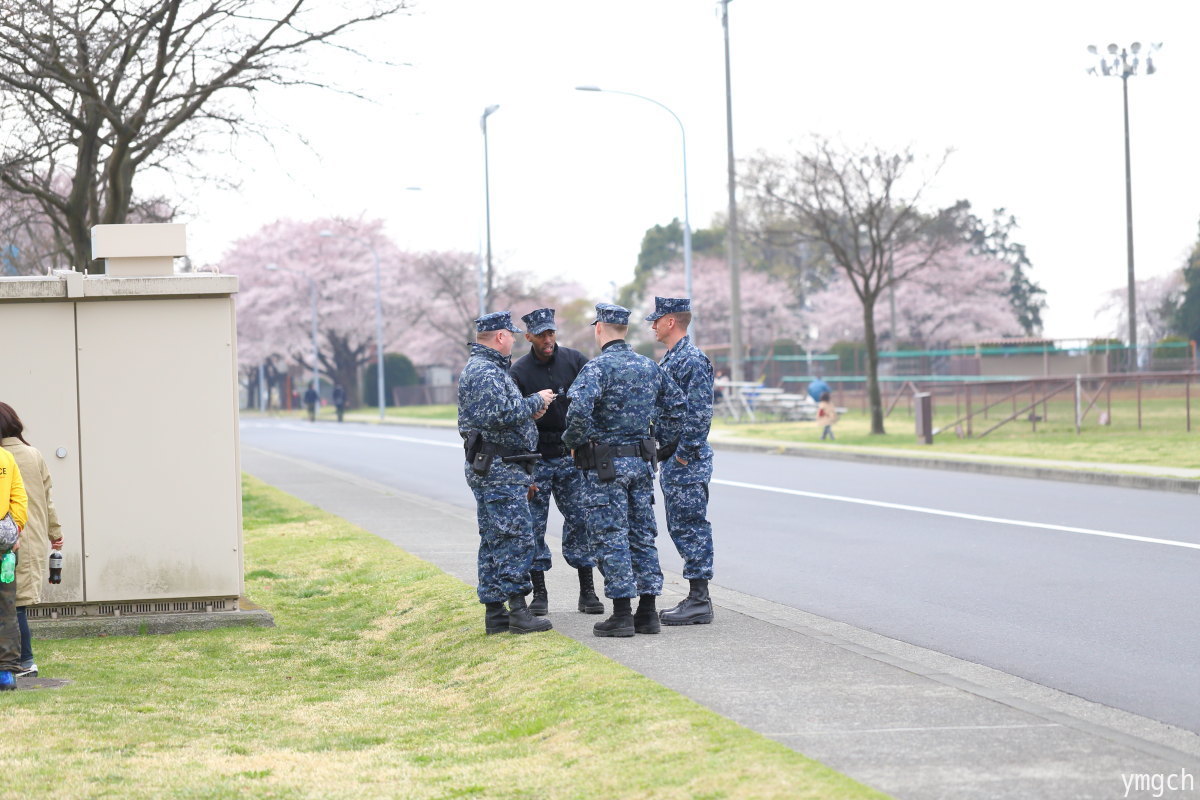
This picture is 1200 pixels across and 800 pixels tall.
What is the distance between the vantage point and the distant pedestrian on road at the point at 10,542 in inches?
305

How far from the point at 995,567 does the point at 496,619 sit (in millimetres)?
4897

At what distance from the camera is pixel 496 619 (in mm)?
8938

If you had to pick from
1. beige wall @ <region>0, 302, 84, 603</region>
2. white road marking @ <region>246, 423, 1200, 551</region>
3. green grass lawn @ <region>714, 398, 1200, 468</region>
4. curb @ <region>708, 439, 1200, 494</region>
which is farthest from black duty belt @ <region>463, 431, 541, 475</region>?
green grass lawn @ <region>714, 398, 1200, 468</region>

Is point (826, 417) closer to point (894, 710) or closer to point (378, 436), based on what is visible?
point (378, 436)

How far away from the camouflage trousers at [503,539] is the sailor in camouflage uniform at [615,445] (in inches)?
15.2

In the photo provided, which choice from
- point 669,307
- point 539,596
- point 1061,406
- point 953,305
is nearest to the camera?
point 669,307

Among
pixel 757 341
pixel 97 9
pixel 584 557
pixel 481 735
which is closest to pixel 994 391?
pixel 97 9

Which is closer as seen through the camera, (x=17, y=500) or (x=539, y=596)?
(x=17, y=500)

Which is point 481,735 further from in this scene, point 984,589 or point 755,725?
point 984,589

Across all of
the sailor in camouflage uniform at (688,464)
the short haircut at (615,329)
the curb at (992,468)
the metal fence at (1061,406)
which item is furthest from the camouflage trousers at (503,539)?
the metal fence at (1061,406)

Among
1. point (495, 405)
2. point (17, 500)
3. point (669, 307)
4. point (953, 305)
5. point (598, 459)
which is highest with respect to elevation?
point (953, 305)

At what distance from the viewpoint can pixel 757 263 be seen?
295 feet

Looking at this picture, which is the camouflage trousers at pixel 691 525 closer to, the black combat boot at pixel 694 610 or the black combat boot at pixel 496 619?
the black combat boot at pixel 694 610

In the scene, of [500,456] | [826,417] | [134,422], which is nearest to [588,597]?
[500,456]
